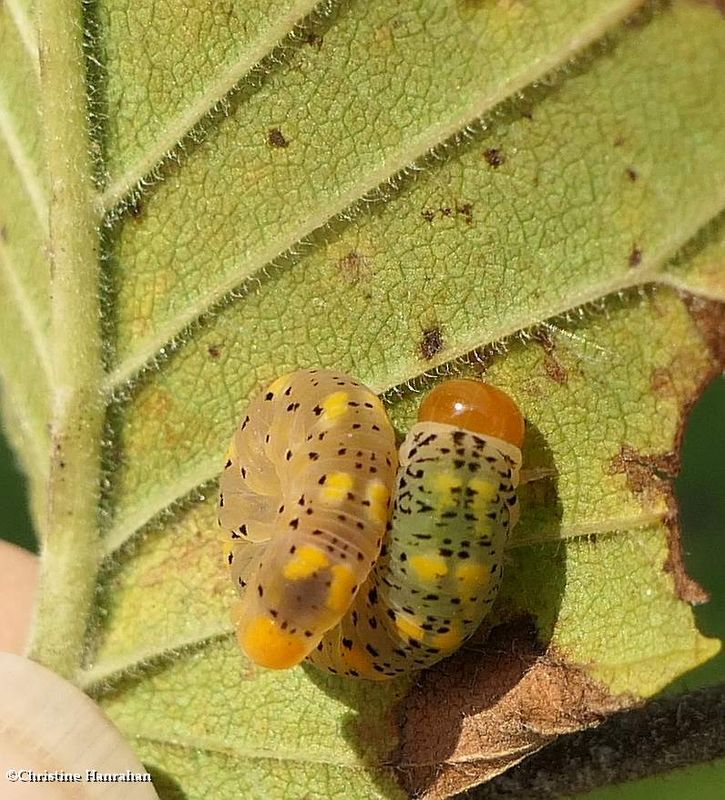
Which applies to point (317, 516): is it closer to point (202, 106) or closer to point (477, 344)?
point (477, 344)

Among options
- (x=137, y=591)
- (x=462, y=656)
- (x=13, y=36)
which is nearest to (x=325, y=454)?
(x=462, y=656)

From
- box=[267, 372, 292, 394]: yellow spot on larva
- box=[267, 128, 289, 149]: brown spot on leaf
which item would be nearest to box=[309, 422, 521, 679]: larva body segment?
box=[267, 372, 292, 394]: yellow spot on larva

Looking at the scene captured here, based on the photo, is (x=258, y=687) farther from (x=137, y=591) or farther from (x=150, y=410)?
(x=150, y=410)

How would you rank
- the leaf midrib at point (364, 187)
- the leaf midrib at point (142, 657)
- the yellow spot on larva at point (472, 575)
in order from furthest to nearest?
the leaf midrib at point (142, 657)
the yellow spot on larva at point (472, 575)
the leaf midrib at point (364, 187)

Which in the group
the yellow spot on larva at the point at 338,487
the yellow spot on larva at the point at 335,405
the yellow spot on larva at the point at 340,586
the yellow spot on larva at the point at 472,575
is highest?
the yellow spot on larva at the point at 335,405

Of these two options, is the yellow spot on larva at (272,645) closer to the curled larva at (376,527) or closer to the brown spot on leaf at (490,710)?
the curled larva at (376,527)

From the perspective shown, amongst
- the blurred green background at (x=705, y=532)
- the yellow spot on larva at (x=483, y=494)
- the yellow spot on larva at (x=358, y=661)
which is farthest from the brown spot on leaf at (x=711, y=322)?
the blurred green background at (x=705, y=532)

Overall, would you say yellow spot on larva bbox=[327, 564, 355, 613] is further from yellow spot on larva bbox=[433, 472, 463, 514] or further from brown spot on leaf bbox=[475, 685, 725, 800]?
brown spot on leaf bbox=[475, 685, 725, 800]
